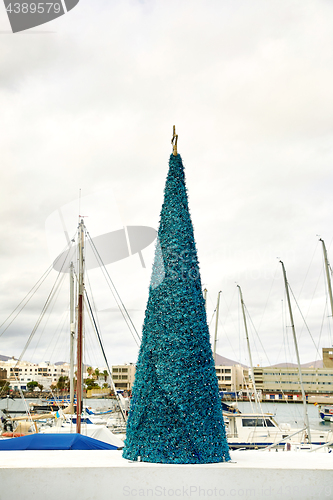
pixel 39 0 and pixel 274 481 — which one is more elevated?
pixel 39 0

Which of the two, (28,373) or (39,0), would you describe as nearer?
(39,0)

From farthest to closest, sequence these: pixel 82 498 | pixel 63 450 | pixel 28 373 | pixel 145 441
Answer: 1. pixel 28 373
2. pixel 63 450
3. pixel 145 441
4. pixel 82 498

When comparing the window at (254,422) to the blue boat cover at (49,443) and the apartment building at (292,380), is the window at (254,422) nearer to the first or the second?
the blue boat cover at (49,443)

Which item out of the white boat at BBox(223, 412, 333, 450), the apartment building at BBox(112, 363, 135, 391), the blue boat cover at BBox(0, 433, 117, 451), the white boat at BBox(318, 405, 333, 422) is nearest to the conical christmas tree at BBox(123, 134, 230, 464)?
the blue boat cover at BBox(0, 433, 117, 451)

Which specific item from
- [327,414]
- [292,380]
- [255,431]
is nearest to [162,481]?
[255,431]

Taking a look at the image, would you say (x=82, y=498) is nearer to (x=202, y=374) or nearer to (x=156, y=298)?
(x=202, y=374)

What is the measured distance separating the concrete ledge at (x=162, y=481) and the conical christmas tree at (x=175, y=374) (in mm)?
348

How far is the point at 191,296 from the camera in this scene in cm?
794

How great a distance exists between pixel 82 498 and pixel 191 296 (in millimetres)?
3840

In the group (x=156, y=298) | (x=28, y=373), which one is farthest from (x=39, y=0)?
(x=28, y=373)

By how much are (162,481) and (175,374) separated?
171 cm

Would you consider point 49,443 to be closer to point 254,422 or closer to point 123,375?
point 254,422

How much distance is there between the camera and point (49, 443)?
900 centimetres

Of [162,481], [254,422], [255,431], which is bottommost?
[255,431]
